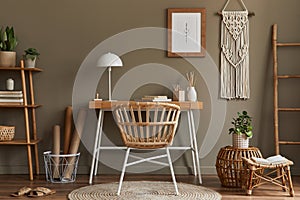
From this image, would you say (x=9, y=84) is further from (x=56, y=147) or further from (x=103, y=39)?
(x=103, y=39)

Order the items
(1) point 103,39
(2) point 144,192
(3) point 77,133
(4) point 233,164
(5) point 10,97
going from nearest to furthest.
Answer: (2) point 144,192, (4) point 233,164, (5) point 10,97, (3) point 77,133, (1) point 103,39

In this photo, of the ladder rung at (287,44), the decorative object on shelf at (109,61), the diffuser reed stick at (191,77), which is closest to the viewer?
the decorative object on shelf at (109,61)

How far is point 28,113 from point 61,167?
0.75m

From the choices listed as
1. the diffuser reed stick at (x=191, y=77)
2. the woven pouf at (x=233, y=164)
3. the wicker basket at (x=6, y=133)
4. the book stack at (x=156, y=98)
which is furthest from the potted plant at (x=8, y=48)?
the woven pouf at (x=233, y=164)

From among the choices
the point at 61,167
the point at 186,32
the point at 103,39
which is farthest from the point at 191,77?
the point at 61,167

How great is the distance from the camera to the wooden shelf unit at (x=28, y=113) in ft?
16.0

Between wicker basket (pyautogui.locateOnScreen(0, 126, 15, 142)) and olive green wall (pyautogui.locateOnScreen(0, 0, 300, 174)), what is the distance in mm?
284

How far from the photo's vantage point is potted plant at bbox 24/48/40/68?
4.90m

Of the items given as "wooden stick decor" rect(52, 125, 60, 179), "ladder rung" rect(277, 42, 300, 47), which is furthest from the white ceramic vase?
"wooden stick decor" rect(52, 125, 60, 179)

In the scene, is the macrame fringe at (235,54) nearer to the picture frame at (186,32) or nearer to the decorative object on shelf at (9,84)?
the picture frame at (186,32)

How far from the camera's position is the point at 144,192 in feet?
13.6

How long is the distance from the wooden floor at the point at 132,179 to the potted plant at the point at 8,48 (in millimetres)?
1187

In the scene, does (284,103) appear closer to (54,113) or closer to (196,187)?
(196,187)

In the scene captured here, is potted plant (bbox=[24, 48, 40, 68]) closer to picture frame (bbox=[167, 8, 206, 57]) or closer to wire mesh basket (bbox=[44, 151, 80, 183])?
wire mesh basket (bbox=[44, 151, 80, 183])
